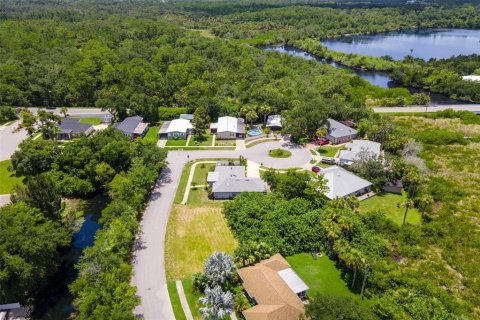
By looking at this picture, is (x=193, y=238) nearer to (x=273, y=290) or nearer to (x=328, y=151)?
(x=273, y=290)

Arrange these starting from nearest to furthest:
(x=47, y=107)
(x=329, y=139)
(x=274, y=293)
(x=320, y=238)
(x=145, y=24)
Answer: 1. (x=274, y=293)
2. (x=320, y=238)
3. (x=329, y=139)
4. (x=47, y=107)
5. (x=145, y=24)

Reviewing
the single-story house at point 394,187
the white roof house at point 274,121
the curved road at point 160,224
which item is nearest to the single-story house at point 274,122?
the white roof house at point 274,121

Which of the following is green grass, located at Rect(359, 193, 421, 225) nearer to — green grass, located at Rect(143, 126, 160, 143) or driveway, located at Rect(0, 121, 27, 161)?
green grass, located at Rect(143, 126, 160, 143)

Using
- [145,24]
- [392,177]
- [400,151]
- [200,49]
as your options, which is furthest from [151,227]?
[145,24]

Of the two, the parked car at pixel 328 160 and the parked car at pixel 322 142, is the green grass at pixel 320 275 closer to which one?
the parked car at pixel 328 160

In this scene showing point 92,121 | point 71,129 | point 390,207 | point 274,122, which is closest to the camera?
point 390,207

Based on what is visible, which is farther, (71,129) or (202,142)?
(71,129)

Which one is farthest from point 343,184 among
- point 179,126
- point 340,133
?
point 179,126

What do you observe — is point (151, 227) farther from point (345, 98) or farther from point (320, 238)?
point (345, 98)
